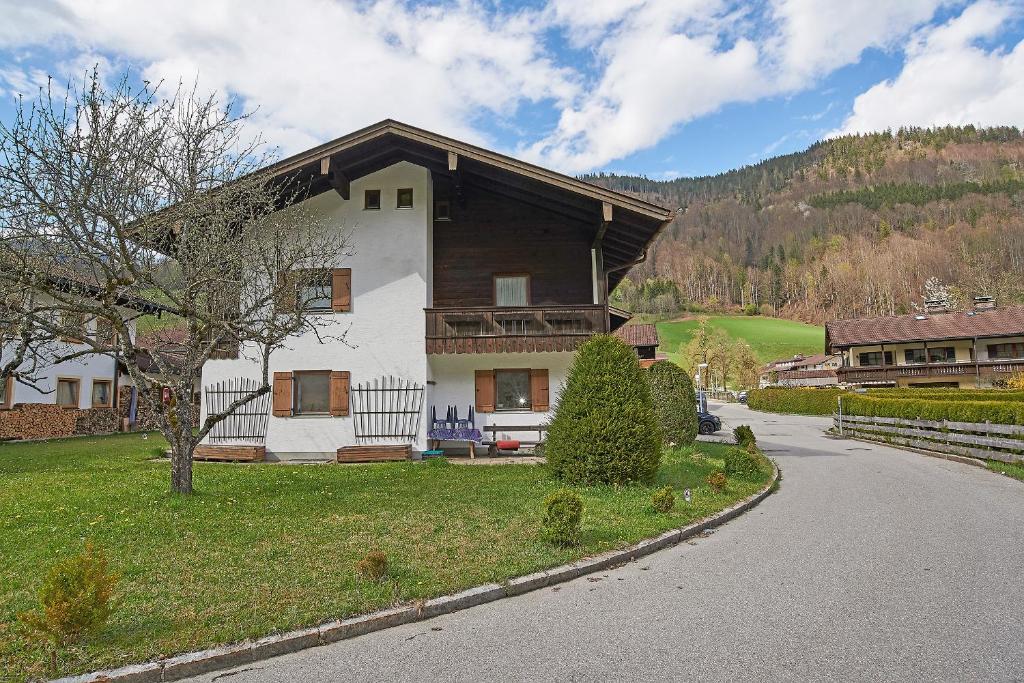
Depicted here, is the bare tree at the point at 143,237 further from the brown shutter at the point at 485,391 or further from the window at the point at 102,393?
the window at the point at 102,393

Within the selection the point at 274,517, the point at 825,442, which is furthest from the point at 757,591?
the point at 825,442

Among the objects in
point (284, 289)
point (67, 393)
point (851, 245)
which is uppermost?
point (851, 245)

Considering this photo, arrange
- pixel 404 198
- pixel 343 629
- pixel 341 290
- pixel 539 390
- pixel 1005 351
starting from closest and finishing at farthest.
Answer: pixel 343 629 < pixel 341 290 < pixel 539 390 < pixel 404 198 < pixel 1005 351

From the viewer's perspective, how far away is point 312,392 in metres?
17.8

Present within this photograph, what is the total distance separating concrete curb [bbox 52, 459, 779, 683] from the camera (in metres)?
4.16

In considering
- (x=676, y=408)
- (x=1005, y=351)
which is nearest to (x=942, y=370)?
(x=1005, y=351)

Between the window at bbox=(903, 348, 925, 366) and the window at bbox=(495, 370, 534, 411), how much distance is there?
4768cm

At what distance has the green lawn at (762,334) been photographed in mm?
98625

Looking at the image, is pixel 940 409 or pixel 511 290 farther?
pixel 940 409

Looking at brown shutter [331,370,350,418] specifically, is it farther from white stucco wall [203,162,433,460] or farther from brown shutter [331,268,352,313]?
brown shutter [331,268,352,313]

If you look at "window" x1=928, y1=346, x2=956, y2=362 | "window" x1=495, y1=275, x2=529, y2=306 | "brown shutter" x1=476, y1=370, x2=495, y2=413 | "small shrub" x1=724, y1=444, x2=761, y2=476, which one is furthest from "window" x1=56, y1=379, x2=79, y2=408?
"window" x1=928, y1=346, x2=956, y2=362

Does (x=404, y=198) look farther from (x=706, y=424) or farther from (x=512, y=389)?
(x=706, y=424)

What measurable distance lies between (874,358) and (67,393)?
58.1m

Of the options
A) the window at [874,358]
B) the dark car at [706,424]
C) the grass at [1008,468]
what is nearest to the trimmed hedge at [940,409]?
the grass at [1008,468]
